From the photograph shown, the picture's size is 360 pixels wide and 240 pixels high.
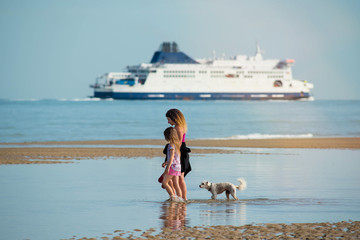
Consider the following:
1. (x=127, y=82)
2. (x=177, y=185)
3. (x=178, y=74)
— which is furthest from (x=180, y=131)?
(x=127, y=82)

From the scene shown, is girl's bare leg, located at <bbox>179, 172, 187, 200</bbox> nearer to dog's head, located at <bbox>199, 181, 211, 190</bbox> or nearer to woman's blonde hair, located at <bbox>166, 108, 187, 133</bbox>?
dog's head, located at <bbox>199, 181, 211, 190</bbox>

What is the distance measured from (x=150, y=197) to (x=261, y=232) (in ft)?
11.3

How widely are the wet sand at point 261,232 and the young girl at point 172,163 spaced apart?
100 inches

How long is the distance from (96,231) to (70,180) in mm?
5511

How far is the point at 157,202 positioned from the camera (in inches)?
403

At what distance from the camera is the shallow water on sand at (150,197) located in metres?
8.36

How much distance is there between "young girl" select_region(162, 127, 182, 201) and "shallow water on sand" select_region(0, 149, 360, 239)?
0.28 metres

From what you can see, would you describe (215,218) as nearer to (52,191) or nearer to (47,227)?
(47,227)

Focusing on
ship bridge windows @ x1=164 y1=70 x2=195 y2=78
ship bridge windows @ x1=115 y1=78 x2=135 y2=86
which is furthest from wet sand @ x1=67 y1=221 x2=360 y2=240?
ship bridge windows @ x1=115 y1=78 x2=135 y2=86

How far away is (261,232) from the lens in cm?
757

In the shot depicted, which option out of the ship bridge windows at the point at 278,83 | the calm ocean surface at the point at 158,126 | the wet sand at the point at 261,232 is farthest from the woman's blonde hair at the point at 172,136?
the ship bridge windows at the point at 278,83

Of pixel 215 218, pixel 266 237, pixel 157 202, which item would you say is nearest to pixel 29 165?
pixel 157 202

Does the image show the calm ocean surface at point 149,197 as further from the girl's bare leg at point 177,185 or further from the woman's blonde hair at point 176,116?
the woman's blonde hair at point 176,116

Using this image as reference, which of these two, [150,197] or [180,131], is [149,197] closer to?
[150,197]
